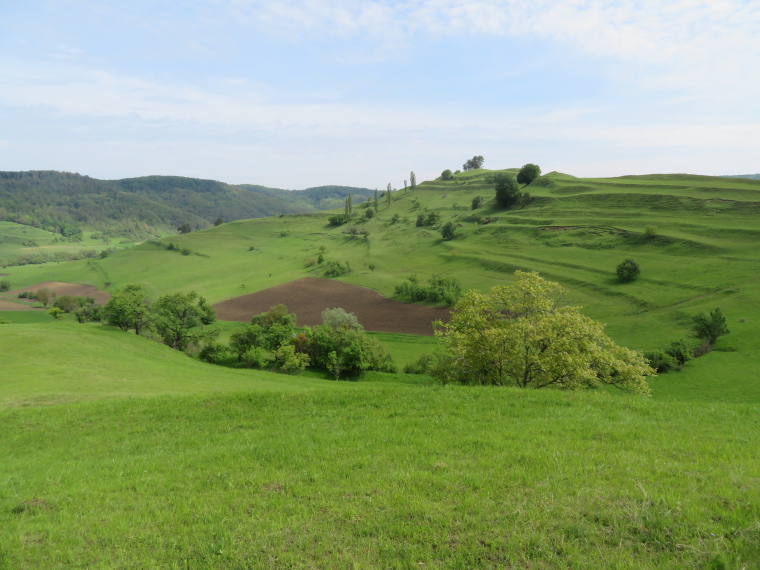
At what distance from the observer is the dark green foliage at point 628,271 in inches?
3327

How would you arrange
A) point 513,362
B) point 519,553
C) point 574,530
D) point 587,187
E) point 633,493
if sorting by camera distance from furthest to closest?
point 587,187 < point 513,362 < point 633,493 < point 574,530 < point 519,553

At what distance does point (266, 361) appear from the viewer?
60.8 m

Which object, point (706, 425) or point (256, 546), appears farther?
point (706, 425)

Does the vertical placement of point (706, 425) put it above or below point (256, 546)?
below

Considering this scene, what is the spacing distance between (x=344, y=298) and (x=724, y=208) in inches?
4339

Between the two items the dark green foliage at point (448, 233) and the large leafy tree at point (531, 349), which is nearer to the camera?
the large leafy tree at point (531, 349)

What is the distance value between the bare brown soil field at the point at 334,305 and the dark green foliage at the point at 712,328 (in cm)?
4236

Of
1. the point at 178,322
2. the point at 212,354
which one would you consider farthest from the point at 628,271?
the point at 178,322

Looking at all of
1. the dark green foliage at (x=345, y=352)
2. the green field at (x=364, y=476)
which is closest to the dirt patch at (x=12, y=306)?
the green field at (x=364, y=476)

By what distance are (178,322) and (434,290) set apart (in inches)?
2263

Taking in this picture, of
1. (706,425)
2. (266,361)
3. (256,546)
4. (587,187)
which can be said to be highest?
(587,187)

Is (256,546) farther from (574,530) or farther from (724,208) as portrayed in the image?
(724,208)

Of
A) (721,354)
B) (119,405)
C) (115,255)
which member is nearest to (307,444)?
(119,405)

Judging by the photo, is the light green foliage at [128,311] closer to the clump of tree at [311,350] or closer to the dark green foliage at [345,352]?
the clump of tree at [311,350]
